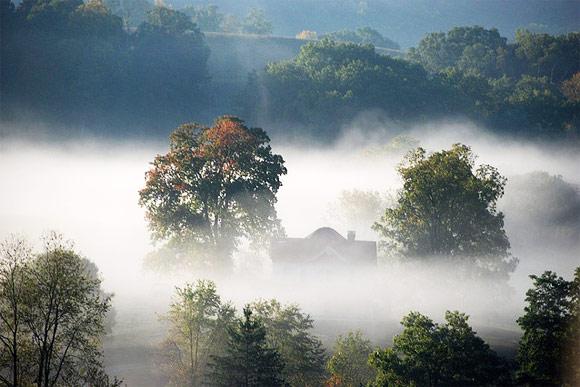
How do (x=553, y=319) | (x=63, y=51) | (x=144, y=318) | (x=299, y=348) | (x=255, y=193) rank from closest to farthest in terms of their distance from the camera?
(x=553, y=319), (x=299, y=348), (x=144, y=318), (x=255, y=193), (x=63, y=51)

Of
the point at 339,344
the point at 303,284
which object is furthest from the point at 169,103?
the point at 339,344

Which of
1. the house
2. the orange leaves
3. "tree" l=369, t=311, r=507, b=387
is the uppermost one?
the orange leaves

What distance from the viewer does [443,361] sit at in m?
42.5

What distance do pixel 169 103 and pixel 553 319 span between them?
13541 cm

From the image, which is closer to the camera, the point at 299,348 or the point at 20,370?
the point at 20,370

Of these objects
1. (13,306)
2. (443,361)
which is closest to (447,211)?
(443,361)

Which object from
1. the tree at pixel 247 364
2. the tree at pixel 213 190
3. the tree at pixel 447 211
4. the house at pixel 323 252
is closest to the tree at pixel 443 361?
the tree at pixel 247 364

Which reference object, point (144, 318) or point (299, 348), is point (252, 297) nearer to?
point (144, 318)

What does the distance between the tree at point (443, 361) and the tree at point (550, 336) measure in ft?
5.19

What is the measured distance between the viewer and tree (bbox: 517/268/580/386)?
138ft

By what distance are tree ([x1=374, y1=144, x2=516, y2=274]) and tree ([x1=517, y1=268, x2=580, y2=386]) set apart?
31280 mm

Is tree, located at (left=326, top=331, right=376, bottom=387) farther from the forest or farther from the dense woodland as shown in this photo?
the dense woodland

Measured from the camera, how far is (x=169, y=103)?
172 metres

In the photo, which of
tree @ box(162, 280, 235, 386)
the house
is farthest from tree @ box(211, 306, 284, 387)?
the house
